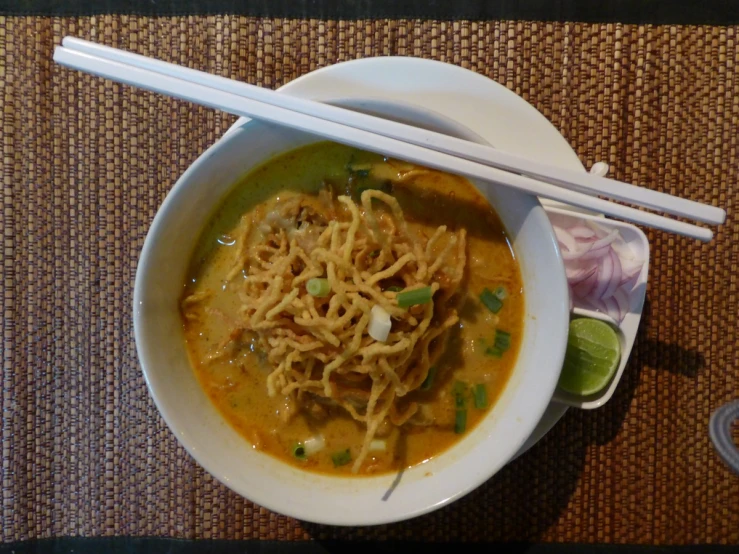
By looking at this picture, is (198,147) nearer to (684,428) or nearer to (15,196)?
(15,196)

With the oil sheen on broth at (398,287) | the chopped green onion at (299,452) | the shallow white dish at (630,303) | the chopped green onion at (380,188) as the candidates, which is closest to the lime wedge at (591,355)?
the shallow white dish at (630,303)

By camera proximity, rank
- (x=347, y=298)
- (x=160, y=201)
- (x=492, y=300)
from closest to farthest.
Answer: (x=347, y=298)
(x=492, y=300)
(x=160, y=201)

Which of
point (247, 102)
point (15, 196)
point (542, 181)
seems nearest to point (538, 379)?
point (542, 181)

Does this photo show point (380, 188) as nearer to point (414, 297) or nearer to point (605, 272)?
point (414, 297)

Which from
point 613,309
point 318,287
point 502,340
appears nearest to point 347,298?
point 318,287

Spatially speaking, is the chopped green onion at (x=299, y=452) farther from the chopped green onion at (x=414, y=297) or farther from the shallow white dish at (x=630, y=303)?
the shallow white dish at (x=630, y=303)
